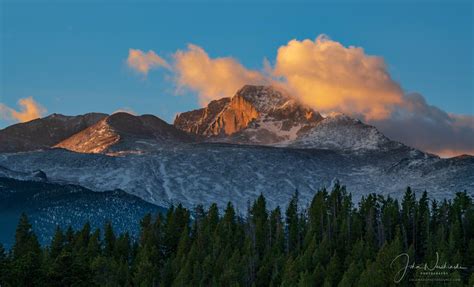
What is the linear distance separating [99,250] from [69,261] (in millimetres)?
87908

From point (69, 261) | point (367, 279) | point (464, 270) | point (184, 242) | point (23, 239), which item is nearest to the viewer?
point (69, 261)

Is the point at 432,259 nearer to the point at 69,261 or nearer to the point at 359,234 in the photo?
the point at 359,234

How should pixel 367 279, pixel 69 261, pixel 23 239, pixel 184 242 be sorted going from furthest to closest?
pixel 184 242, pixel 23 239, pixel 367 279, pixel 69 261

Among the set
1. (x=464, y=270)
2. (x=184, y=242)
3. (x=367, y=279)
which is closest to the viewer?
(x=367, y=279)

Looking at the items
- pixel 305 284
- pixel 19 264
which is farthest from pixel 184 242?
pixel 19 264

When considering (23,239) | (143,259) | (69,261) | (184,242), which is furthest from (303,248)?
(69,261)

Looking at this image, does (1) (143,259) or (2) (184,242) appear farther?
(2) (184,242)

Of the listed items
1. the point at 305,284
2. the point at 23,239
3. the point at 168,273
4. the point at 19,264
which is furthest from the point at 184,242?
the point at 19,264

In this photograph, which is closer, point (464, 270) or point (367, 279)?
point (367, 279)

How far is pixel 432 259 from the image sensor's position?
171 metres

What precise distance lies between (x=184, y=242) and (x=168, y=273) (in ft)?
65.7

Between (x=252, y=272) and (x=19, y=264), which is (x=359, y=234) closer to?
(x=252, y=272)

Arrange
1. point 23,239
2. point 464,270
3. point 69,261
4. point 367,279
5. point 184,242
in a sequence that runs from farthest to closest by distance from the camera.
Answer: point 184,242 < point 23,239 < point 464,270 < point 367,279 < point 69,261

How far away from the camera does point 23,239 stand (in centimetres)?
18088
